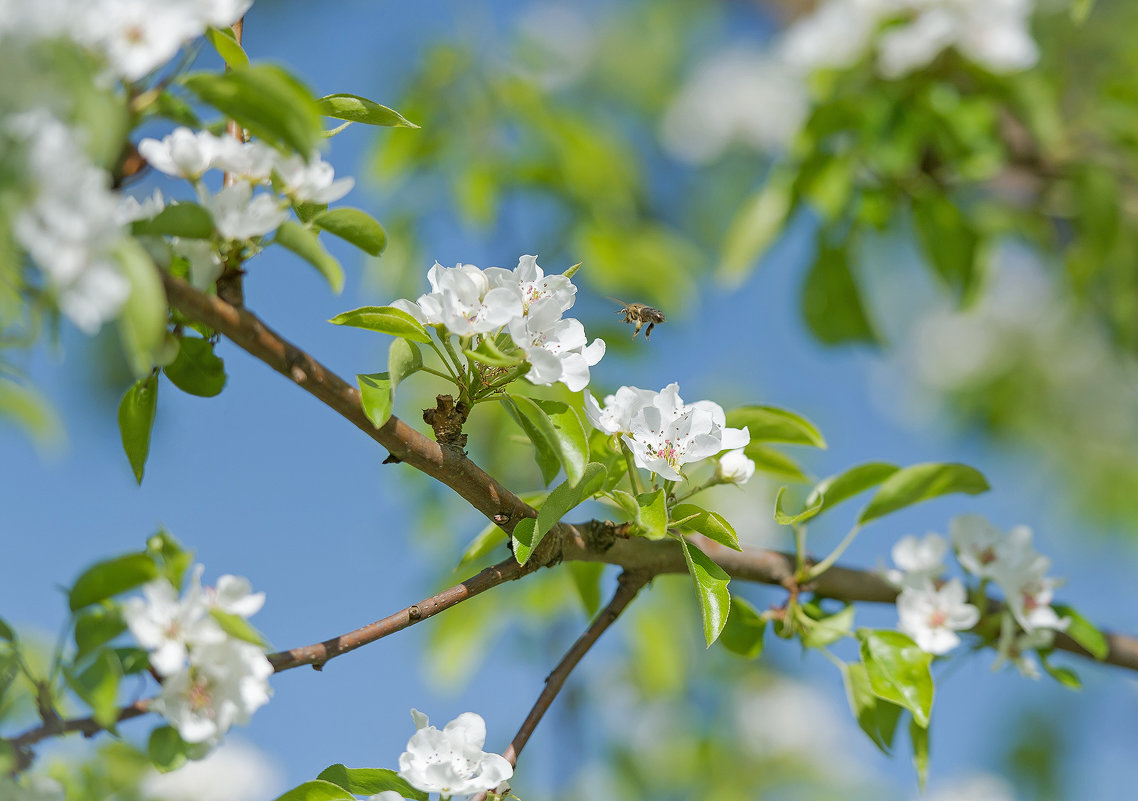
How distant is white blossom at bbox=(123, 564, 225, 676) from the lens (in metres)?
0.81

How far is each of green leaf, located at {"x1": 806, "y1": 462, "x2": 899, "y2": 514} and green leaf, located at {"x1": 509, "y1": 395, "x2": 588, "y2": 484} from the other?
485mm

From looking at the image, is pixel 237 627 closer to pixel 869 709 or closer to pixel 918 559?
pixel 869 709

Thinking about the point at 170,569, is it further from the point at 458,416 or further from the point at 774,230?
the point at 774,230

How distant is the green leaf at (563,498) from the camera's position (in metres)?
0.93

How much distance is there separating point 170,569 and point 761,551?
2.51 ft

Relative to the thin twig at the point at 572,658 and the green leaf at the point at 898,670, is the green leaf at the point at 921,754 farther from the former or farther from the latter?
the thin twig at the point at 572,658

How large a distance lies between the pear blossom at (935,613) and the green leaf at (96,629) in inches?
37.3

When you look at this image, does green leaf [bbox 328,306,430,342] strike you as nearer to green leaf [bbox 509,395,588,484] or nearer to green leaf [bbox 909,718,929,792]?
green leaf [bbox 509,395,588,484]

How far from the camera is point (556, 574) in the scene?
8.56 feet

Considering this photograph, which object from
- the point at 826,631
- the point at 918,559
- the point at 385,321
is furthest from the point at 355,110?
the point at 918,559

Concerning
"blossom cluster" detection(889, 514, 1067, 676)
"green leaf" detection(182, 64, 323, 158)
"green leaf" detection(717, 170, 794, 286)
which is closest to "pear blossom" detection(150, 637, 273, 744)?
"green leaf" detection(182, 64, 323, 158)

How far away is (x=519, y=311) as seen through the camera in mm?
953

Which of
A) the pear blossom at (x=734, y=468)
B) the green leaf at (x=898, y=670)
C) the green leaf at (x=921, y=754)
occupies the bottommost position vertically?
the green leaf at (x=921, y=754)

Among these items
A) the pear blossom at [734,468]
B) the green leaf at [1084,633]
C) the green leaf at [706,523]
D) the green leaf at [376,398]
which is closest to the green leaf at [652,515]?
the green leaf at [706,523]
